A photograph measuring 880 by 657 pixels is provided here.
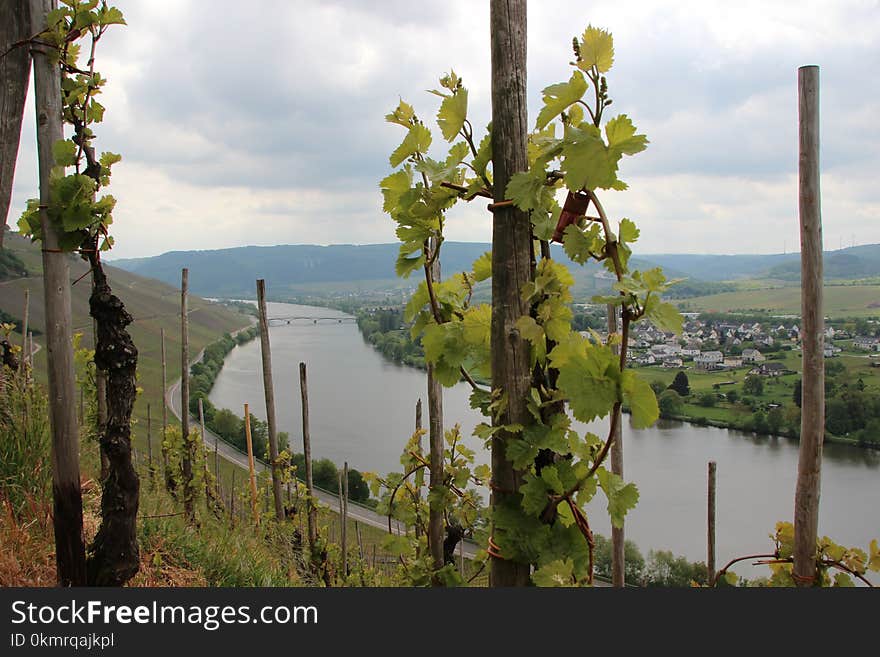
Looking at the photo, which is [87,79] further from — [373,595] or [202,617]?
[373,595]

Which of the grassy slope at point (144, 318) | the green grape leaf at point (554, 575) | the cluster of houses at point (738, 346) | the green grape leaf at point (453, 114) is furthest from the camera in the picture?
the grassy slope at point (144, 318)

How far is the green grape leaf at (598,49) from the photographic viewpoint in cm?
148

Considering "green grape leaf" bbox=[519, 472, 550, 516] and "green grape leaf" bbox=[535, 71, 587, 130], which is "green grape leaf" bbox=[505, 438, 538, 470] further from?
"green grape leaf" bbox=[535, 71, 587, 130]

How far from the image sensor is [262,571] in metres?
4.02

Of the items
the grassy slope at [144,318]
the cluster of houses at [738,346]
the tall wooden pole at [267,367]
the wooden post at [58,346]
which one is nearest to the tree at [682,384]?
the cluster of houses at [738,346]

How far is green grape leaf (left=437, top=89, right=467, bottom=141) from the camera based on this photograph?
1713 mm

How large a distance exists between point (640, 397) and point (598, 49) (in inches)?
31.0

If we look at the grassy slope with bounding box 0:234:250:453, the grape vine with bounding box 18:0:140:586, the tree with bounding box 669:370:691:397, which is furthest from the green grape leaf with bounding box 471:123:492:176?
the grassy slope with bounding box 0:234:250:453

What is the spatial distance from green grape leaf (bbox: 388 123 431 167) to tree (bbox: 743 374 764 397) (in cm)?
1378

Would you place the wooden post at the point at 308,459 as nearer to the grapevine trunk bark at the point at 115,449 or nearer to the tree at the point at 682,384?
the grapevine trunk bark at the point at 115,449

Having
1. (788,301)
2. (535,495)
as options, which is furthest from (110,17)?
(788,301)

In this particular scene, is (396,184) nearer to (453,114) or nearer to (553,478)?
(453,114)

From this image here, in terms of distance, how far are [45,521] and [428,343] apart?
103 inches

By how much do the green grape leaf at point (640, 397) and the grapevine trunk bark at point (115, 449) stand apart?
8.13ft
